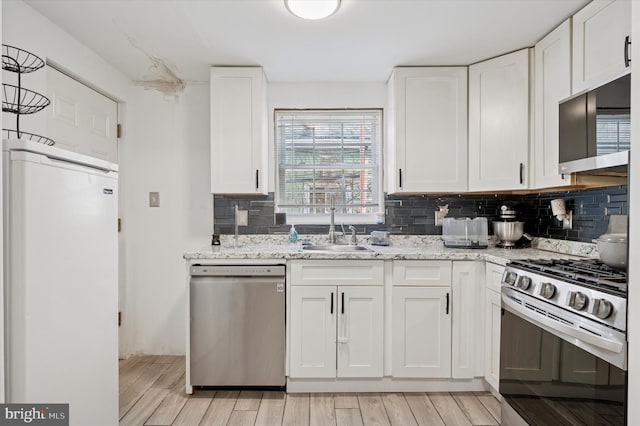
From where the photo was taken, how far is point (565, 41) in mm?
1981

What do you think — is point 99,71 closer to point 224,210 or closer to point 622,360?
point 224,210

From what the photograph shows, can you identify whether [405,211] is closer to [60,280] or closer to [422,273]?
[422,273]

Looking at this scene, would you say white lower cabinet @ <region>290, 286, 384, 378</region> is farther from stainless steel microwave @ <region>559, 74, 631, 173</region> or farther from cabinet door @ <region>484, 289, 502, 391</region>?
stainless steel microwave @ <region>559, 74, 631, 173</region>

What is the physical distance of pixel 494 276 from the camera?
6.99 ft

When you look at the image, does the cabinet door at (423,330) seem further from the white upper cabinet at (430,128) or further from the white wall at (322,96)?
the white wall at (322,96)

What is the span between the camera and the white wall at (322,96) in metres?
2.90

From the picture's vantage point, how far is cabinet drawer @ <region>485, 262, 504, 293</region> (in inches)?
81.8

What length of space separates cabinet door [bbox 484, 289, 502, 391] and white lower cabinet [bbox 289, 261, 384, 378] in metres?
0.66

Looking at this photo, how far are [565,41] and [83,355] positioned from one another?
113 inches

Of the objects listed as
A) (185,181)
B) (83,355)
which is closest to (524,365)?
(83,355)

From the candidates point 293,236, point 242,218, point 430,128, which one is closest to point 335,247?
point 293,236

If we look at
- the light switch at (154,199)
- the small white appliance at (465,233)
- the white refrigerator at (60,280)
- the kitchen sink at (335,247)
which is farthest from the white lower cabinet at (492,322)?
the light switch at (154,199)

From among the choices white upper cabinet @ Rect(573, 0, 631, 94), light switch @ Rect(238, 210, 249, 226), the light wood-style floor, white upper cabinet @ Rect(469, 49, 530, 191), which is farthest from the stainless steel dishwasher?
white upper cabinet @ Rect(573, 0, 631, 94)

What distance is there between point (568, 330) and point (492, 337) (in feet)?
2.73
